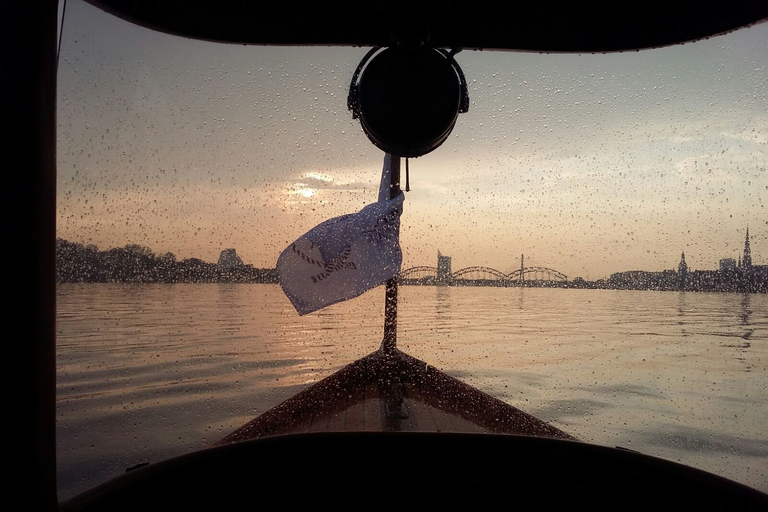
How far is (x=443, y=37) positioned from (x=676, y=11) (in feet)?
1.64

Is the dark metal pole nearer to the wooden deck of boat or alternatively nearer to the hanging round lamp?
the wooden deck of boat

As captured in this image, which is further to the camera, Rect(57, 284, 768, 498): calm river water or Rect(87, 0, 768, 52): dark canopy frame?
Rect(57, 284, 768, 498): calm river water

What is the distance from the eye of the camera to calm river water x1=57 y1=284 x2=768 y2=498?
4316 mm

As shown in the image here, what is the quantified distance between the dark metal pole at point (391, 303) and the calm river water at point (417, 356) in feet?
0.54

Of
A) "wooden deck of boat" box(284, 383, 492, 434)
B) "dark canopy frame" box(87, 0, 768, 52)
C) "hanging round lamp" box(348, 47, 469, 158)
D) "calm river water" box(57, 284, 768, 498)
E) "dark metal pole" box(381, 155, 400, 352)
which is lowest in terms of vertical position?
"calm river water" box(57, 284, 768, 498)

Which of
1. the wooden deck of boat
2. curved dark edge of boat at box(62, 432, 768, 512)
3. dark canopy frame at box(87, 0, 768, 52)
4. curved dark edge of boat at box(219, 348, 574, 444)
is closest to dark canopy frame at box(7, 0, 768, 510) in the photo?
dark canopy frame at box(87, 0, 768, 52)

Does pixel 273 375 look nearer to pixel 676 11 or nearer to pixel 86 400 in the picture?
pixel 86 400

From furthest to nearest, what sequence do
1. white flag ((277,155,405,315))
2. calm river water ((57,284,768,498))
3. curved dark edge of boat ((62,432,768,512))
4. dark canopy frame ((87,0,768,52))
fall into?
calm river water ((57,284,768,498)) < white flag ((277,155,405,315)) < dark canopy frame ((87,0,768,52)) < curved dark edge of boat ((62,432,768,512))

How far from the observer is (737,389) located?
27.7 feet

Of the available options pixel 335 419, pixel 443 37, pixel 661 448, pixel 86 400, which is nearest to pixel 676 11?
pixel 443 37

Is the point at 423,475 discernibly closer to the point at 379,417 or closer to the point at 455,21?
the point at 379,417

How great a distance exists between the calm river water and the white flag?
616mm

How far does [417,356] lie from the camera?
8305 millimetres

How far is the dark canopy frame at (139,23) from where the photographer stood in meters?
0.67
